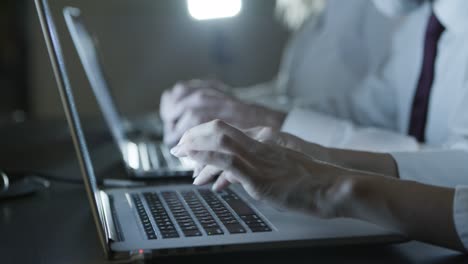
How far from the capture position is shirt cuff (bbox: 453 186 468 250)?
54cm

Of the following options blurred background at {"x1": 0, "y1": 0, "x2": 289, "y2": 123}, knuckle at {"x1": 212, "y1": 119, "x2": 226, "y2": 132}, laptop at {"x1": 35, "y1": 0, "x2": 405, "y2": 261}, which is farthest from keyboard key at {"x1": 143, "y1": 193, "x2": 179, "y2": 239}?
blurred background at {"x1": 0, "y1": 0, "x2": 289, "y2": 123}

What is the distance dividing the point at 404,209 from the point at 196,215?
0.21 meters

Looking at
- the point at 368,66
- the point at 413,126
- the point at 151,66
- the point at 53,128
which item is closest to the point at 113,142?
the point at 53,128

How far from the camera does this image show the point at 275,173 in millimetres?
542

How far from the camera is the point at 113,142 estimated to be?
1.37 m

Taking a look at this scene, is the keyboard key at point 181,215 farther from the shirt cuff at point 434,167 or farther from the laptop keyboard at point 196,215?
the shirt cuff at point 434,167

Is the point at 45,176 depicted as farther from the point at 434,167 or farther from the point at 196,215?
the point at 434,167

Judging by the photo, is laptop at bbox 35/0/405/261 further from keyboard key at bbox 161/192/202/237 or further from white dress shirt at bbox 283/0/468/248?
white dress shirt at bbox 283/0/468/248

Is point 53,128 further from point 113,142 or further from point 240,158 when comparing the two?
point 240,158

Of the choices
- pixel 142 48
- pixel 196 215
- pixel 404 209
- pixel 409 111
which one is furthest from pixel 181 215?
pixel 142 48

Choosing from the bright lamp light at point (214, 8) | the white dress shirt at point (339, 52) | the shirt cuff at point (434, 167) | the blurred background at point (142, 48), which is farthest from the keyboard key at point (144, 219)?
the blurred background at point (142, 48)

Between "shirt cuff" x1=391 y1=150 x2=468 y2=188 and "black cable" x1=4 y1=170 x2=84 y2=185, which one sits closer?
"shirt cuff" x1=391 y1=150 x2=468 y2=188

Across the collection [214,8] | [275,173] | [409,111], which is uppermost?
[214,8]

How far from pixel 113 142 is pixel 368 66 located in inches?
34.5
